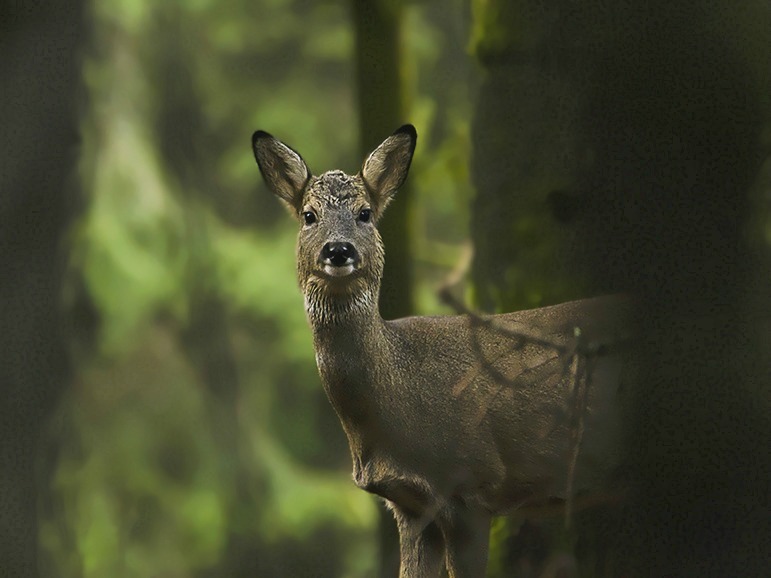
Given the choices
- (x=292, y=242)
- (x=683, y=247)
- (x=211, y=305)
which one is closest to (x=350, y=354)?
(x=683, y=247)

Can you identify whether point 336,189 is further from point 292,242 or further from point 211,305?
point 292,242

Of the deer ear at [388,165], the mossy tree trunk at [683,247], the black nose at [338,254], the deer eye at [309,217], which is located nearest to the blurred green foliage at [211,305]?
the deer ear at [388,165]

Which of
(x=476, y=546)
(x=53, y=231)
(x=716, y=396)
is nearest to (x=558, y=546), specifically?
(x=476, y=546)

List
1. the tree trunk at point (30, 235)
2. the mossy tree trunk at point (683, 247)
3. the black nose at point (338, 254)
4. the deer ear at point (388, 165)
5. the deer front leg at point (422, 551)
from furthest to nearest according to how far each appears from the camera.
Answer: the tree trunk at point (30, 235)
the deer front leg at point (422, 551)
the deer ear at point (388, 165)
the black nose at point (338, 254)
the mossy tree trunk at point (683, 247)

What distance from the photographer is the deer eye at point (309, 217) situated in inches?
194

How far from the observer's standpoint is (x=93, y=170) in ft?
35.9

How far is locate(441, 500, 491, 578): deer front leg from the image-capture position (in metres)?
5.03

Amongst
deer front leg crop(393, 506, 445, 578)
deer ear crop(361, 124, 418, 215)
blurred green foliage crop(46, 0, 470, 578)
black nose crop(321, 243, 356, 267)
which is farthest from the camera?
blurred green foliage crop(46, 0, 470, 578)

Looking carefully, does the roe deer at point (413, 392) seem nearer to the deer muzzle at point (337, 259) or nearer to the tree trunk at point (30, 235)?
the deer muzzle at point (337, 259)

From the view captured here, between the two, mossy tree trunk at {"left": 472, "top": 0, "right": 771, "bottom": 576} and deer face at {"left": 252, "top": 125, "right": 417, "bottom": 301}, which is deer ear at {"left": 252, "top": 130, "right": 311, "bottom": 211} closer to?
deer face at {"left": 252, "top": 125, "right": 417, "bottom": 301}

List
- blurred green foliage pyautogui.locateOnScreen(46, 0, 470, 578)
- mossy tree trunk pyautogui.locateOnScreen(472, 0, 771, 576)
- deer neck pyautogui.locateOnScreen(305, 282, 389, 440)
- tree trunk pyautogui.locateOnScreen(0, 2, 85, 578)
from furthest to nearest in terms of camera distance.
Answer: blurred green foliage pyautogui.locateOnScreen(46, 0, 470, 578)
tree trunk pyautogui.locateOnScreen(0, 2, 85, 578)
deer neck pyautogui.locateOnScreen(305, 282, 389, 440)
mossy tree trunk pyautogui.locateOnScreen(472, 0, 771, 576)

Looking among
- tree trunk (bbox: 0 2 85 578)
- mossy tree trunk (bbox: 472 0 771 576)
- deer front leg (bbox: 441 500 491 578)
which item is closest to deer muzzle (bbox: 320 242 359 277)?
deer front leg (bbox: 441 500 491 578)

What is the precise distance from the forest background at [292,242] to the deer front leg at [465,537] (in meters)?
0.44

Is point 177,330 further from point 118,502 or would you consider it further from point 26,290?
point 26,290
